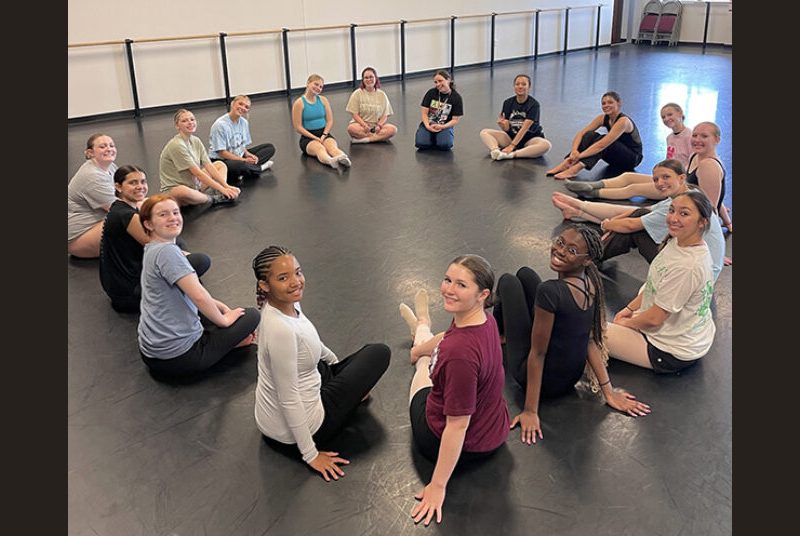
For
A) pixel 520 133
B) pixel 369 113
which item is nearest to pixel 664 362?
pixel 520 133

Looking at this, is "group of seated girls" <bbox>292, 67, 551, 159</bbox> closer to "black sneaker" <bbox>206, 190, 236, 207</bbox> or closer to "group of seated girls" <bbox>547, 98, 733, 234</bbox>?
"group of seated girls" <bbox>547, 98, 733, 234</bbox>

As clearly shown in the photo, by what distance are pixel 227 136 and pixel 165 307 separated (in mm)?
3311

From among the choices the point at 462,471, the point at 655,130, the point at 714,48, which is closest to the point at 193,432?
the point at 462,471

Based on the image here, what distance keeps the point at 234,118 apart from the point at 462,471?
437 cm

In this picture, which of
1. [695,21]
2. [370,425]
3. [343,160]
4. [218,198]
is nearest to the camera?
[370,425]

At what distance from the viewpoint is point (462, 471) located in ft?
7.89

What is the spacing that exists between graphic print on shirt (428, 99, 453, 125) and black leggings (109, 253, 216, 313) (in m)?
3.82

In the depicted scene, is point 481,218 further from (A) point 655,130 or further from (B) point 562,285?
(A) point 655,130

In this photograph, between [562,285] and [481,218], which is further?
[481,218]

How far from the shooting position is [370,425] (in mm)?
2693

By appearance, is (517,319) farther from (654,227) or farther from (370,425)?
(654,227)

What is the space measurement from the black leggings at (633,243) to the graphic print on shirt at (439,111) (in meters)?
3.23

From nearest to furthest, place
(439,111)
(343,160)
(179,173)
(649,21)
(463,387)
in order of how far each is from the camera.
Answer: (463,387)
(179,173)
(343,160)
(439,111)
(649,21)

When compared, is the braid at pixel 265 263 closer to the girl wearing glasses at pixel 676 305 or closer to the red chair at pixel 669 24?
the girl wearing glasses at pixel 676 305
